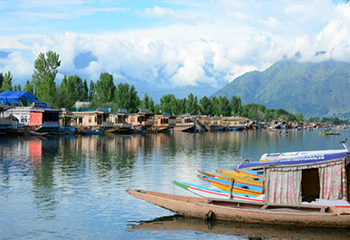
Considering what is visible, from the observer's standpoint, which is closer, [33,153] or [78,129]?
[33,153]

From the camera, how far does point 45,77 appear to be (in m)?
101

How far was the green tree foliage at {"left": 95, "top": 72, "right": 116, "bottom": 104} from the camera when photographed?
125 meters

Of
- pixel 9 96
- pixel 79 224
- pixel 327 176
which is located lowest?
pixel 79 224

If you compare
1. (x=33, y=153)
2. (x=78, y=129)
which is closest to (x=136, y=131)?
(x=78, y=129)

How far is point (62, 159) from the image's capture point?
40219 mm

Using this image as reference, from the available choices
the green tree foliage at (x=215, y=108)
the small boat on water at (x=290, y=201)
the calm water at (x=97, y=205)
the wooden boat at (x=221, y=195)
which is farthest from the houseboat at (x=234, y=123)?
the small boat on water at (x=290, y=201)

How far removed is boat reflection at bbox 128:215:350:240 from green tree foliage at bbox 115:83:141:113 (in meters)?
107

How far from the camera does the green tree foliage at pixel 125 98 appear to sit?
4928 inches

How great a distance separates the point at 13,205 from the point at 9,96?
6732 centimetres

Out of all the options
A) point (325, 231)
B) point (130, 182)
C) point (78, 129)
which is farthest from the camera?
point (78, 129)

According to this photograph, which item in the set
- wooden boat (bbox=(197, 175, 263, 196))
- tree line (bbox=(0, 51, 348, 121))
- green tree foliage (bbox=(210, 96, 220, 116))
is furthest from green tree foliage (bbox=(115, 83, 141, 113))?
wooden boat (bbox=(197, 175, 263, 196))

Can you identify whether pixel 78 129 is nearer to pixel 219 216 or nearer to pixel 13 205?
pixel 13 205

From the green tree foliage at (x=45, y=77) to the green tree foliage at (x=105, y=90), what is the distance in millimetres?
23325

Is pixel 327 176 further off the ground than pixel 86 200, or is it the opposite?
pixel 327 176
